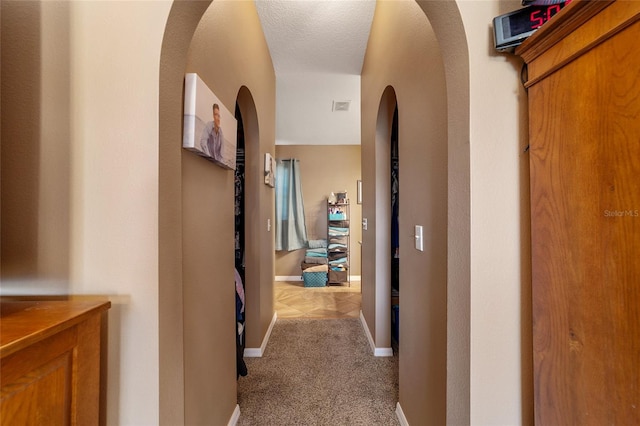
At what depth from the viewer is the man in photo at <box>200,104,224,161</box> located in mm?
991

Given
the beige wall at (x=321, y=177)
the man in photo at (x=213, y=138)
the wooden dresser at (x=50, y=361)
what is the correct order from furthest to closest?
1. the beige wall at (x=321, y=177)
2. the man in photo at (x=213, y=138)
3. the wooden dresser at (x=50, y=361)

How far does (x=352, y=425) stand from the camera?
151cm

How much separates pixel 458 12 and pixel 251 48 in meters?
1.51

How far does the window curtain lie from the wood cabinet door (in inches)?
171

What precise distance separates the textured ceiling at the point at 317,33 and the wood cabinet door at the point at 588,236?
1.76m

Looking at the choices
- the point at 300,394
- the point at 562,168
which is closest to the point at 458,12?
the point at 562,168

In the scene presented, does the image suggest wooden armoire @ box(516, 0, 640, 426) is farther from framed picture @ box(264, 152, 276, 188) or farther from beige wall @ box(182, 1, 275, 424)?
framed picture @ box(264, 152, 276, 188)

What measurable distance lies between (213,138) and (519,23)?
105cm

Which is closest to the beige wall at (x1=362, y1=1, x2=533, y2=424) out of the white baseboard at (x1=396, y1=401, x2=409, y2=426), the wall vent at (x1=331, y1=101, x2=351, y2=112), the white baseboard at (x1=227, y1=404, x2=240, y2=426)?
the white baseboard at (x1=396, y1=401, x2=409, y2=426)

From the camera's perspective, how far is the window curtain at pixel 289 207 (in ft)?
16.2

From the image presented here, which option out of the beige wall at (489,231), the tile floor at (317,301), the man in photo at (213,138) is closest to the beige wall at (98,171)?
the man in photo at (213,138)

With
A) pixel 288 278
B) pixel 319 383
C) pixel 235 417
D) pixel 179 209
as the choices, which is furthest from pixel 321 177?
pixel 179 209

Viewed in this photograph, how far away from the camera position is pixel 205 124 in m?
0.98

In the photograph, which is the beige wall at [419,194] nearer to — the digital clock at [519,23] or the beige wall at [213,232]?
the digital clock at [519,23]
